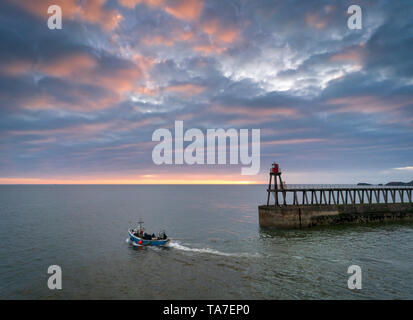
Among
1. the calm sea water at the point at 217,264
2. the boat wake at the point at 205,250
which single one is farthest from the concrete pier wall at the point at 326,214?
the boat wake at the point at 205,250

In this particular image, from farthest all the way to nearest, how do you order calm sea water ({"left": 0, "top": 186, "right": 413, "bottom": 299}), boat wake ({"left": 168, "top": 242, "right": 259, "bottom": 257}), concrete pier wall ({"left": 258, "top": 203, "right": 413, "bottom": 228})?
concrete pier wall ({"left": 258, "top": 203, "right": 413, "bottom": 228}), boat wake ({"left": 168, "top": 242, "right": 259, "bottom": 257}), calm sea water ({"left": 0, "top": 186, "right": 413, "bottom": 299})

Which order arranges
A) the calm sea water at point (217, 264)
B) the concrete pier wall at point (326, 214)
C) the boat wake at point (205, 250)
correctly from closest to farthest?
the calm sea water at point (217, 264) → the boat wake at point (205, 250) → the concrete pier wall at point (326, 214)

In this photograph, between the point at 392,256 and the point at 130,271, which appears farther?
the point at 392,256

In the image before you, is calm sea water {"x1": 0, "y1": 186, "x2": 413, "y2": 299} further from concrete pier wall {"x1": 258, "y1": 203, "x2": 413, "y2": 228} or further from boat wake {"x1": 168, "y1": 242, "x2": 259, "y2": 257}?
concrete pier wall {"x1": 258, "y1": 203, "x2": 413, "y2": 228}

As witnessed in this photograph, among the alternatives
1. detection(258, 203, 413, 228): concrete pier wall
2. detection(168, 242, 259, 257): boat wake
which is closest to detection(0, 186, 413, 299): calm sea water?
detection(168, 242, 259, 257): boat wake

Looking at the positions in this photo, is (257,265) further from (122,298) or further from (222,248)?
(122,298)

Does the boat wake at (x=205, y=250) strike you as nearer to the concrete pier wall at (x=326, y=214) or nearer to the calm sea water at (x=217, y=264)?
the calm sea water at (x=217, y=264)

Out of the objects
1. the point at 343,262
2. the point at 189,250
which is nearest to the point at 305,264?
the point at 343,262

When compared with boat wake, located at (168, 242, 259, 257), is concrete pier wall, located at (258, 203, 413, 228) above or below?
above

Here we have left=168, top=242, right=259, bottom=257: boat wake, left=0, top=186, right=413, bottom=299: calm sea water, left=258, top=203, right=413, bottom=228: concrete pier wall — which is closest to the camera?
left=0, top=186, right=413, bottom=299: calm sea water
